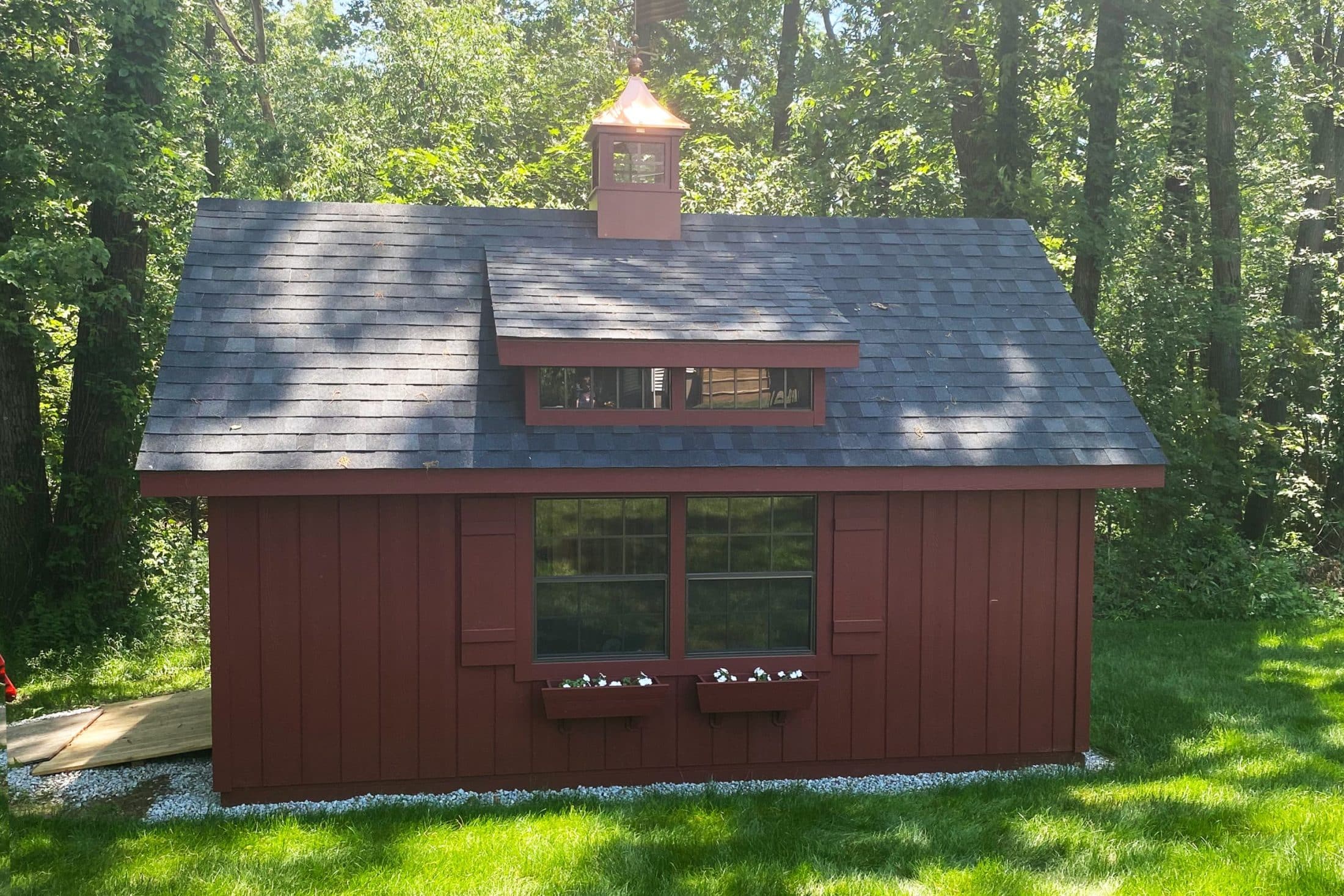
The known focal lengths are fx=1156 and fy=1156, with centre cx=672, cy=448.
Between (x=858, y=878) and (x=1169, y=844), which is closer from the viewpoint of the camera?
(x=858, y=878)

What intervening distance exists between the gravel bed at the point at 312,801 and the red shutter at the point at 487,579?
3.02ft

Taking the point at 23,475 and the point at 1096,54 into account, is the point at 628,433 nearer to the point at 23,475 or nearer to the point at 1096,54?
the point at 23,475

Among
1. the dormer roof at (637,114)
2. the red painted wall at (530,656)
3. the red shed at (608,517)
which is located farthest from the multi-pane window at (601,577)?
the dormer roof at (637,114)

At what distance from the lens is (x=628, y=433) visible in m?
7.64

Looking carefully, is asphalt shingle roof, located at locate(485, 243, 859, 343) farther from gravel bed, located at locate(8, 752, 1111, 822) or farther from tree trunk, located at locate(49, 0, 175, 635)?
tree trunk, located at locate(49, 0, 175, 635)

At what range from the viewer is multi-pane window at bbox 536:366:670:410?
7.73 m

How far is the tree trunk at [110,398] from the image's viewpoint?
39.9 ft

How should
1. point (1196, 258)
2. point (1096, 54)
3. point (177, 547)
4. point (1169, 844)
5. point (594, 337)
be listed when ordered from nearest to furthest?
point (1169, 844) → point (594, 337) → point (177, 547) → point (1096, 54) → point (1196, 258)

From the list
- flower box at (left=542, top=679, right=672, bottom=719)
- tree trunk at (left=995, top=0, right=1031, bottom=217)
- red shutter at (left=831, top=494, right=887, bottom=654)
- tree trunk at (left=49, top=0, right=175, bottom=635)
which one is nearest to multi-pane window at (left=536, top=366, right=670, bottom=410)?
red shutter at (left=831, top=494, right=887, bottom=654)

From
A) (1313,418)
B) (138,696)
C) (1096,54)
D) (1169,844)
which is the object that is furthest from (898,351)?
(1313,418)

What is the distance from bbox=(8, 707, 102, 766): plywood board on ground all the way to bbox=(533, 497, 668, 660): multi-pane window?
375 centimetres

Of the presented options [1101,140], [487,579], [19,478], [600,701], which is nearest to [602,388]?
[487,579]

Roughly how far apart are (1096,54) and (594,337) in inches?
402

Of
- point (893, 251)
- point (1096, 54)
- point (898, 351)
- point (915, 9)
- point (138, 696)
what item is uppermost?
point (915, 9)
